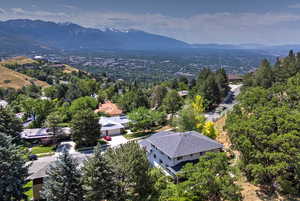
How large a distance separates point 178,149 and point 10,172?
15730mm

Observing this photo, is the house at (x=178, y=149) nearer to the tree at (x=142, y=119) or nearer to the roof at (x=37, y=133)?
the tree at (x=142, y=119)

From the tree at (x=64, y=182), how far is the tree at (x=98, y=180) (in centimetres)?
59

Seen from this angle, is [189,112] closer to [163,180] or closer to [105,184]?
[163,180]

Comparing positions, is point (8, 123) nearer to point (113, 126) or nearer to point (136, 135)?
point (113, 126)

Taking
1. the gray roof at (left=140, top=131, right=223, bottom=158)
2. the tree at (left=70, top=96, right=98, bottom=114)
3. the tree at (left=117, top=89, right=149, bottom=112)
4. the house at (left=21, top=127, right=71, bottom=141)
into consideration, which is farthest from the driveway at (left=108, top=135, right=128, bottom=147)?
the tree at (left=117, top=89, right=149, bottom=112)

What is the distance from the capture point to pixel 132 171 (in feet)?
56.0

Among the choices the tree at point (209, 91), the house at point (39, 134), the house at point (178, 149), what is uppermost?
the tree at point (209, 91)

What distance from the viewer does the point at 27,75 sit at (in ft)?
375

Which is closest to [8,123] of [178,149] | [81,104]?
[81,104]

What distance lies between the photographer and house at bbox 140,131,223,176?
78.0ft

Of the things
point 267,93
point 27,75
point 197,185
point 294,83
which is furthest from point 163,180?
point 27,75

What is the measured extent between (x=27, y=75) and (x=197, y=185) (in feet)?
397

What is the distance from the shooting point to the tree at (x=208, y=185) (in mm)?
15160

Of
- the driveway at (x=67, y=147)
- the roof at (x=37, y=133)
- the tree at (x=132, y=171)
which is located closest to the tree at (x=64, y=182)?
the tree at (x=132, y=171)
